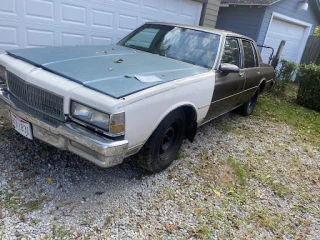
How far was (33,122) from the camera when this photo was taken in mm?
2488

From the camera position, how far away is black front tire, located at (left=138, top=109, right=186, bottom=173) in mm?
2841

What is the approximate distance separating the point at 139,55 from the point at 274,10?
8.71 m

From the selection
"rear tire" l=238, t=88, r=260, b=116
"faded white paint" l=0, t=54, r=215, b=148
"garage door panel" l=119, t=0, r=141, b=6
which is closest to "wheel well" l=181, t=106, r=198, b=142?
"faded white paint" l=0, t=54, r=215, b=148

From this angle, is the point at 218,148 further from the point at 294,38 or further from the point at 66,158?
the point at 294,38

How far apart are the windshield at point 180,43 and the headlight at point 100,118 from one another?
5.93 ft

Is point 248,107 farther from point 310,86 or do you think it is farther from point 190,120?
point 310,86

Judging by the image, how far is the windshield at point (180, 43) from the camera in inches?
148

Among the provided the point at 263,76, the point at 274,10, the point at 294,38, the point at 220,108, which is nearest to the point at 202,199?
the point at 220,108

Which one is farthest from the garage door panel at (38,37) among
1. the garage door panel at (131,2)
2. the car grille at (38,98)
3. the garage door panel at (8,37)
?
the car grille at (38,98)

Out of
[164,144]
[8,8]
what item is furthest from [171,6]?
[164,144]

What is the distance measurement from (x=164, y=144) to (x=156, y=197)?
2.15ft

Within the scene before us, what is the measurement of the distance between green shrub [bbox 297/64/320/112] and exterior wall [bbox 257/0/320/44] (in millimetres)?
2838

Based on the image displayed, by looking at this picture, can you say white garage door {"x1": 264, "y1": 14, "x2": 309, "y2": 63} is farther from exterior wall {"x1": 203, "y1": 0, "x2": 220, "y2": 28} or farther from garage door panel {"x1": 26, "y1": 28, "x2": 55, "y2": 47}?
garage door panel {"x1": 26, "y1": 28, "x2": 55, "y2": 47}

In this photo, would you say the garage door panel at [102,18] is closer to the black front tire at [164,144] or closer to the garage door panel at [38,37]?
the garage door panel at [38,37]
